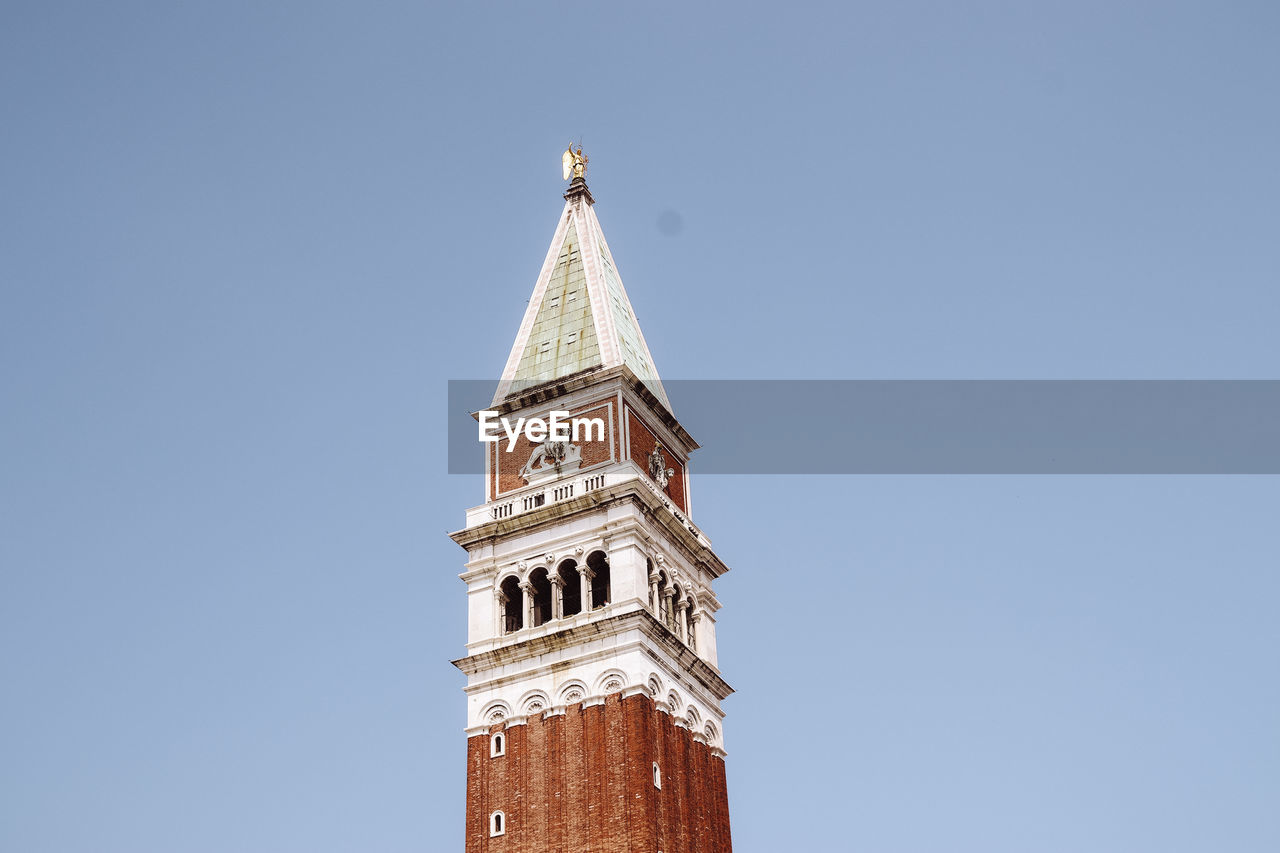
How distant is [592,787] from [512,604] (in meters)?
10.0

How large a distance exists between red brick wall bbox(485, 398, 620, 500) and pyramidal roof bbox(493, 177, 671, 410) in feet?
6.61

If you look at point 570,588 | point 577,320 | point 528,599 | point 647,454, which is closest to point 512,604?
point 528,599

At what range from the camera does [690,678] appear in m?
70.9

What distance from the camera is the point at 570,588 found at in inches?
2840

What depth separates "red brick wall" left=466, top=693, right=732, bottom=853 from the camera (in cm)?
6312

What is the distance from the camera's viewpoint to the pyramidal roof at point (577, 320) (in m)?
76.6

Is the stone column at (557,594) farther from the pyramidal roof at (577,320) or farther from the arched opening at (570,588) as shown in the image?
the pyramidal roof at (577,320)

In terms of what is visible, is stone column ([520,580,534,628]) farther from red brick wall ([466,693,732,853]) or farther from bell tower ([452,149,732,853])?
red brick wall ([466,693,732,853])

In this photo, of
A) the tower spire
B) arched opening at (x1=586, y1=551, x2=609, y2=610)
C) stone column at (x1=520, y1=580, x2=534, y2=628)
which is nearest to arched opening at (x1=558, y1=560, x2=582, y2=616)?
arched opening at (x1=586, y1=551, x2=609, y2=610)

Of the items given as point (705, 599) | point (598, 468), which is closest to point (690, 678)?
point (705, 599)

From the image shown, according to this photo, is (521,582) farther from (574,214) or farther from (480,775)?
(574,214)
